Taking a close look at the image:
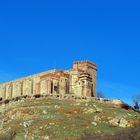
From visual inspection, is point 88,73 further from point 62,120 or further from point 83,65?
point 62,120

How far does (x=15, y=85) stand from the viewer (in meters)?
132

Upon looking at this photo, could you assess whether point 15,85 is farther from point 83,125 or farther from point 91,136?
point 91,136

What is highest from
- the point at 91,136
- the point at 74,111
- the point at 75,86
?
the point at 75,86

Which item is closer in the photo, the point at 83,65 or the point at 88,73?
the point at 88,73

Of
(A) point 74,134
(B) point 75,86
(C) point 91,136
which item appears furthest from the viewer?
(B) point 75,86

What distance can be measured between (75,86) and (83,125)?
40.2m

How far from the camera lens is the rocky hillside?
71750 mm

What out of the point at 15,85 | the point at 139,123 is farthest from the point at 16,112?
the point at 15,85

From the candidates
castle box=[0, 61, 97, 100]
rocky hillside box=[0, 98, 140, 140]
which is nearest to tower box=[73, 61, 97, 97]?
castle box=[0, 61, 97, 100]

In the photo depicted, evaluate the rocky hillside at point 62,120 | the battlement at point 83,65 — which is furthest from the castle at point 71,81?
the rocky hillside at point 62,120

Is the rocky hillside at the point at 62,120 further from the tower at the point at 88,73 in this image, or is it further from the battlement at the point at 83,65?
the battlement at the point at 83,65

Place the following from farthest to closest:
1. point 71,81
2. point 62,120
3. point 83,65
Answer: point 83,65, point 71,81, point 62,120

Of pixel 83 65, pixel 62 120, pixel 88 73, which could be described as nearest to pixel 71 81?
pixel 88 73

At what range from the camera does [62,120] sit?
7788 cm
